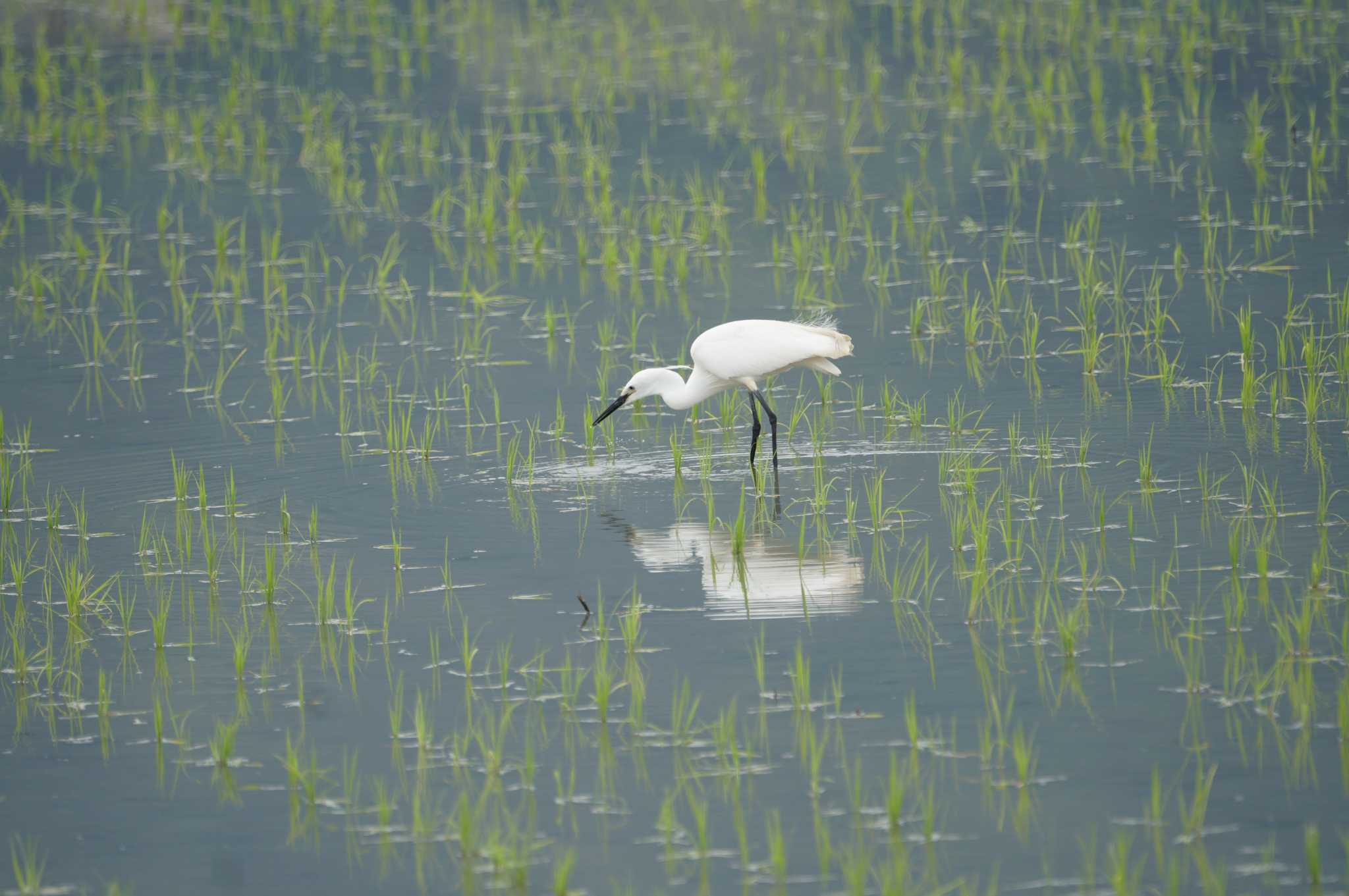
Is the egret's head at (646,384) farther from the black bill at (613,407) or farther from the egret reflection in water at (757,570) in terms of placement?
the egret reflection in water at (757,570)

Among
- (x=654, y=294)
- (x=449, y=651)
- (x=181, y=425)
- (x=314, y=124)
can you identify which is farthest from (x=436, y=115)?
(x=449, y=651)

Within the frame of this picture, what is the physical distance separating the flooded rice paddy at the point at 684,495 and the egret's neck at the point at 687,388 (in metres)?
0.27

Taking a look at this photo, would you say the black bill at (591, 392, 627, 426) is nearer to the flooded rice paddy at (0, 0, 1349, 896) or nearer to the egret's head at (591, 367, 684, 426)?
the egret's head at (591, 367, 684, 426)

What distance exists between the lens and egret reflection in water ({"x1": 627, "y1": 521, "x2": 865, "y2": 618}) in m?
6.05

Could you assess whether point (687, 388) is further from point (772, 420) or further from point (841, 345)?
point (841, 345)

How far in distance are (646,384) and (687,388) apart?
18 cm

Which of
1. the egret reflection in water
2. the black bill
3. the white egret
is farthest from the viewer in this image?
the black bill

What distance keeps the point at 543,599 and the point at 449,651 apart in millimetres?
539

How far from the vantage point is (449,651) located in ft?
19.0

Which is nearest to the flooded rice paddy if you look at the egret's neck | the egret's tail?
the egret's neck

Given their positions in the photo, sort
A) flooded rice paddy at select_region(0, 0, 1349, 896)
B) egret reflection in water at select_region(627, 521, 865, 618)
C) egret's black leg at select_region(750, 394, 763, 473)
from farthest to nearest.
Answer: egret's black leg at select_region(750, 394, 763, 473), egret reflection in water at select_region(627, 521, 865, 618), flooded rice paddy at select_region(0, 0, 1349, 896)

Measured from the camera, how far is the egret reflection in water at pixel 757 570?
19.8 ft

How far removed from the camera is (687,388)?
787 centimetres

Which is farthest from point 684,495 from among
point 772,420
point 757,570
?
point 757,570
